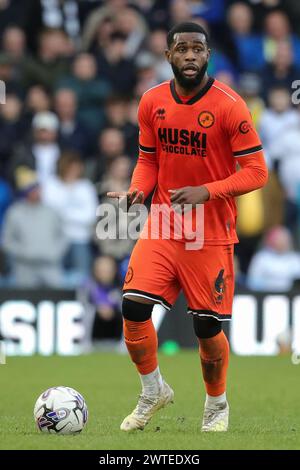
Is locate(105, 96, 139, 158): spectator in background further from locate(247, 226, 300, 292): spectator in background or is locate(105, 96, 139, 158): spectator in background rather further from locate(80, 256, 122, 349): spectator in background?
locate(247, 226, 300, 292): spectator in background

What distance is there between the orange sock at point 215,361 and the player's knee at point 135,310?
0.41 meters

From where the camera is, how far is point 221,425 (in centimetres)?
792

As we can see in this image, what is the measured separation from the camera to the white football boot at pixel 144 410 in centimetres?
793

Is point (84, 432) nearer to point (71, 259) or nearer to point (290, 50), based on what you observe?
point (71, 259)

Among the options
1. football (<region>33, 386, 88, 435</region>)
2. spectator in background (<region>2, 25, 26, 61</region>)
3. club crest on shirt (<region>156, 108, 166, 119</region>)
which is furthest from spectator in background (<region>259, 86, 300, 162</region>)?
football (<region>33, 386, 88, 435</region>)

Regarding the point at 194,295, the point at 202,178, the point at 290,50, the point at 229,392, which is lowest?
the point at 229,392

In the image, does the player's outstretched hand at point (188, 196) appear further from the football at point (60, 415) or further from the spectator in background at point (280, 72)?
the spectator in background at point (280, 72)

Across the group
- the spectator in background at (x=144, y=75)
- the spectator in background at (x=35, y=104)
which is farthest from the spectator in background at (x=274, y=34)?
the spectator in background at (x=35, y=104)

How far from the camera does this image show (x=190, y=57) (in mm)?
7684

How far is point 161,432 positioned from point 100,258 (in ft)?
24.1

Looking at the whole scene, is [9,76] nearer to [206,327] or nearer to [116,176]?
[116,176]

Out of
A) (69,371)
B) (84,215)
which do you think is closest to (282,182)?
(84,215)

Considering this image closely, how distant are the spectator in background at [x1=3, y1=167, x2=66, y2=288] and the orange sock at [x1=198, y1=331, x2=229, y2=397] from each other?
7420 mm
